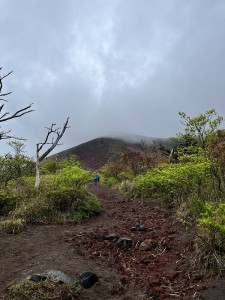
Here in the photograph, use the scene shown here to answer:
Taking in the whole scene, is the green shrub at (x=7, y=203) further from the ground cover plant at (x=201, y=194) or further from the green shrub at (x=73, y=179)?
the ground cover plant at (x=201, y=194)

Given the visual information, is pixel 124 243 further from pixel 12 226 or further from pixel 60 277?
pixel 12 226

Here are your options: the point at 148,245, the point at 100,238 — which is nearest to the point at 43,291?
the point at 148,245

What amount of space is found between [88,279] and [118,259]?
1355mm

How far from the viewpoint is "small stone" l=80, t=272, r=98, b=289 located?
538 cm

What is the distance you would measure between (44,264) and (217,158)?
472 centimetres

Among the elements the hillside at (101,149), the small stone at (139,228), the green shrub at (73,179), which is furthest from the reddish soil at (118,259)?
the hillside at (101,149)

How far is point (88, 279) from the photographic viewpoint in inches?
213

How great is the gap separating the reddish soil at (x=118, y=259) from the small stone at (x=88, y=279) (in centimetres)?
8

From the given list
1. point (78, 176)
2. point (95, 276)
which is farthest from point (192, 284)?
point (78, 176)

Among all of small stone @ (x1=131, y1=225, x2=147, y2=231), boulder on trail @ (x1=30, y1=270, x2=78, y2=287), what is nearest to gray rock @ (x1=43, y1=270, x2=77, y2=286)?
boulder on trail @ (x1=30, y1=270, x2=78, y2=287)

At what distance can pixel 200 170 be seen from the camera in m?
8.98

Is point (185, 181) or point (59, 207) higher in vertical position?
point (185, 181)

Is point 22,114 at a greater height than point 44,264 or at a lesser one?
greater

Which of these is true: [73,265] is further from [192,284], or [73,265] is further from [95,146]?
[95,146]
